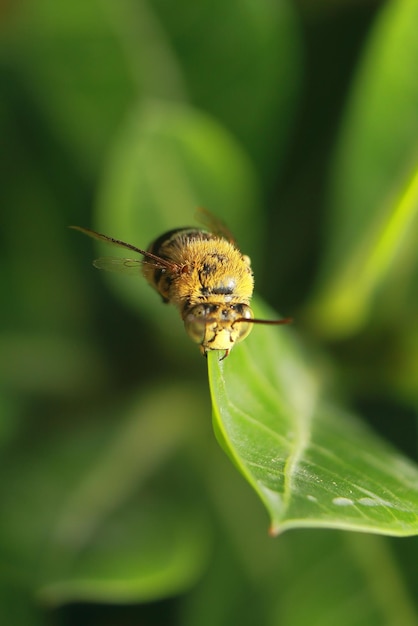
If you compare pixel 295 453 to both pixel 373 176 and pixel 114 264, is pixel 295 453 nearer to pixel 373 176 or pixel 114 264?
pixel 114 264

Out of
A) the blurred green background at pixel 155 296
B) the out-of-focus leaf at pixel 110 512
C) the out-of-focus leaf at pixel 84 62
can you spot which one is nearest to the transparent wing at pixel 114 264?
the blurred green background at pixel 155 296

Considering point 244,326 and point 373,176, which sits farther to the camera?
point 373,176

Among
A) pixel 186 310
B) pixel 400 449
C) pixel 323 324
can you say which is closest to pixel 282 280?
pixel 323 324

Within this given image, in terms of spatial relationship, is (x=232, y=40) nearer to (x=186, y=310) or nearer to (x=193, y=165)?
(x=193, y=165)

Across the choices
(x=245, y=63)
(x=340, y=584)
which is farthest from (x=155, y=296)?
(x=340, y=584)

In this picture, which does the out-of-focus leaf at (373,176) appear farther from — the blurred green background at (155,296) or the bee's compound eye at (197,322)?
the bee's compound eye at (197,322)

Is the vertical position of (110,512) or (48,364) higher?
(48,364)

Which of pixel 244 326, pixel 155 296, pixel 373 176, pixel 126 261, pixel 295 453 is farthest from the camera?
pixel 155 296

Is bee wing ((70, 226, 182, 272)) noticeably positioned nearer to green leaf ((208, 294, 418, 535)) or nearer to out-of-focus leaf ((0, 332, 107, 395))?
green leaf ((208, 294, 418, 535))
